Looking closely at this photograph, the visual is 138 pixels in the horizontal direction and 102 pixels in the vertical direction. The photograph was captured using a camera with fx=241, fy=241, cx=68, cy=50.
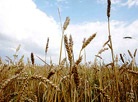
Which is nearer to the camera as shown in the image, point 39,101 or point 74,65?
point 74,65

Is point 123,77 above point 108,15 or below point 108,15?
below

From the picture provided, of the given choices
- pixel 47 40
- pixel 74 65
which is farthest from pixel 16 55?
pixel 74 65

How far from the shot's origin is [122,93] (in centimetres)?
215

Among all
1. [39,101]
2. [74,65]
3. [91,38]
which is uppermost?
[91,38]

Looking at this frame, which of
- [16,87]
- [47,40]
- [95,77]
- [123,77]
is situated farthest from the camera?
[95,77]

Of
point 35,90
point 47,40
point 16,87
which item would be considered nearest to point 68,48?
point 47,40

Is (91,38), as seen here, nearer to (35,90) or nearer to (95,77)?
(35,90)

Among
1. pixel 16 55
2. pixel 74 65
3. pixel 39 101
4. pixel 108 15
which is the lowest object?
pixel 39 101

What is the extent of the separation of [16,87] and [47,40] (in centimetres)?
47

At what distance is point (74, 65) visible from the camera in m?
0.93

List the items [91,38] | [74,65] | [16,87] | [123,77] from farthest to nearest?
[123,77]
[16,87]
[91,38]
[74,65]

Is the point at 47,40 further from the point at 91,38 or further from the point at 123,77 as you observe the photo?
the point at 123,77

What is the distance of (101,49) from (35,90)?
687 millimetres

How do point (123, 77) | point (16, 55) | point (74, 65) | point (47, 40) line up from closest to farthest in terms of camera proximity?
point (74, 65), point (47, 40), point (123, 77), point (16, 55)
